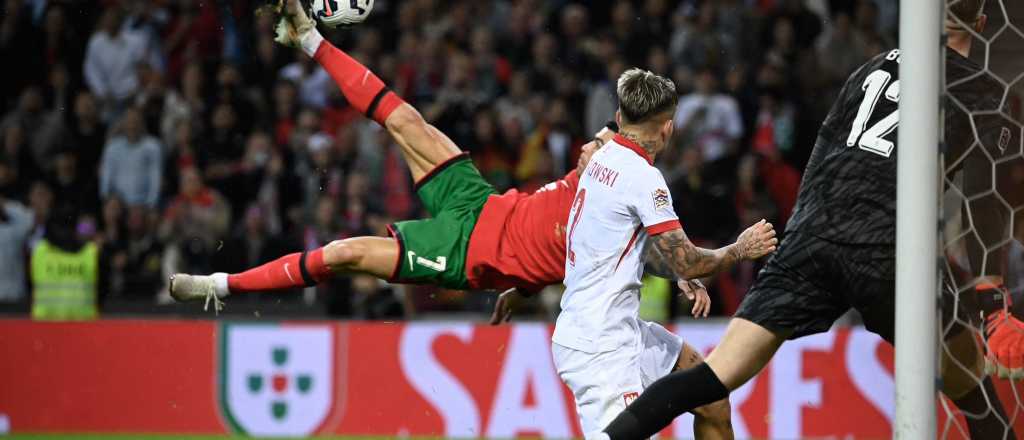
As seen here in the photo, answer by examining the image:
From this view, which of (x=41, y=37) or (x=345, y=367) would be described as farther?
(x=41, y=37)

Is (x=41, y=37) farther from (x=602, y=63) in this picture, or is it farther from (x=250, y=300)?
(x=602, y=63)

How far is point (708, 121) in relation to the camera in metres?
12.3

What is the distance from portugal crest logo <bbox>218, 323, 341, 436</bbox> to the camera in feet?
34.7

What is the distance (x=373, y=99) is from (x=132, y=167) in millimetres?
6882

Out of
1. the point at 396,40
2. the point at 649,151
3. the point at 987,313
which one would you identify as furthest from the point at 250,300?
the point at 987,313

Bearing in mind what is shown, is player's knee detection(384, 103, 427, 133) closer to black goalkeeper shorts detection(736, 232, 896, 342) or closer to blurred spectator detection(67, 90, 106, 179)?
black goalkeeper shorts detection(736, 232, 896, 342)

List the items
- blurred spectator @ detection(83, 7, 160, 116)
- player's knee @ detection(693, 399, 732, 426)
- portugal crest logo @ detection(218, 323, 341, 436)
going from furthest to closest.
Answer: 1. blurred spectator @ detection(83, 7, 160, 116)
2. portugal crest logo @ detection(218, 323, 341, 436)
3. player's knee @ detection(693, 399, 732, 426)

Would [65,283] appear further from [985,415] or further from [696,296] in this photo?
[985,415]

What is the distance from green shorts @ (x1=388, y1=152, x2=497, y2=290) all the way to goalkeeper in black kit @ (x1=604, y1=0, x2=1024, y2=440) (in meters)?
1.28

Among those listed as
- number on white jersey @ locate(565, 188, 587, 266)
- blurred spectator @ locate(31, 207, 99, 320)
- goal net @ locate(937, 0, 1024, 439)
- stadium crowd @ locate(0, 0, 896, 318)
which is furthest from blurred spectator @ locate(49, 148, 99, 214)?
goal net @ locate(937, 0, 1024, 439)

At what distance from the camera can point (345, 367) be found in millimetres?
10602

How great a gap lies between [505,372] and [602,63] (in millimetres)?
3446

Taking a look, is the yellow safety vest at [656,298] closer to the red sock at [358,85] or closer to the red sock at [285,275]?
the red sock at [358,85]

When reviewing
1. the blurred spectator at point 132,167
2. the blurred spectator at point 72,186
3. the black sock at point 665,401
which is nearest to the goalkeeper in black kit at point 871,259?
the black sock at point 665,401
